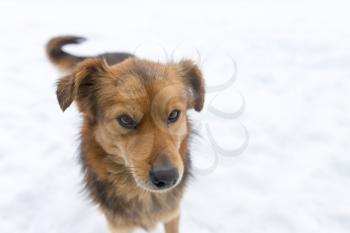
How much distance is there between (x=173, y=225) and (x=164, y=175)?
90cm

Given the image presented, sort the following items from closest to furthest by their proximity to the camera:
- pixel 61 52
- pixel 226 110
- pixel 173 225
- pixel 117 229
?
1. pixel 117 229
2. pixel 173 225
3. pixel 61 52
4. pixel 226 110

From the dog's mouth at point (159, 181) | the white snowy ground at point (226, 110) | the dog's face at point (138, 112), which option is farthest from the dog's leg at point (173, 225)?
the dog's mouth at point (159, 181)

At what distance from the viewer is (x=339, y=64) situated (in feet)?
15.8

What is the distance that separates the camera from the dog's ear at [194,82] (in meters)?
2.64

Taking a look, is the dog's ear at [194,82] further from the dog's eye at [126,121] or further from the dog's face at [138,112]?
the dog's eye at [126,121]

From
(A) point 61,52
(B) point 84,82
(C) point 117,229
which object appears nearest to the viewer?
(B) point 84,82

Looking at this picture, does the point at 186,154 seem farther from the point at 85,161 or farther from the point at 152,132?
the point at 85,161

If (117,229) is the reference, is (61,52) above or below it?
above

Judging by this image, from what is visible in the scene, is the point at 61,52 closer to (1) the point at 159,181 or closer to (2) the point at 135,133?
(2) the point at 135,133

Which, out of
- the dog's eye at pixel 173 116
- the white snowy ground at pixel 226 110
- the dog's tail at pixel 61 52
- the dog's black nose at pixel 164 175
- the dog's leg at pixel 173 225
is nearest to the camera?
the dog's black nose at pixel 164 175

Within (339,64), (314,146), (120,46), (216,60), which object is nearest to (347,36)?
(339,64)

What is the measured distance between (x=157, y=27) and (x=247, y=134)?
3.02 metres

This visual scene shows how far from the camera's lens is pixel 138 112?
6.98ft

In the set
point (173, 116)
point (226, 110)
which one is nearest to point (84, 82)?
point (173, 116)
